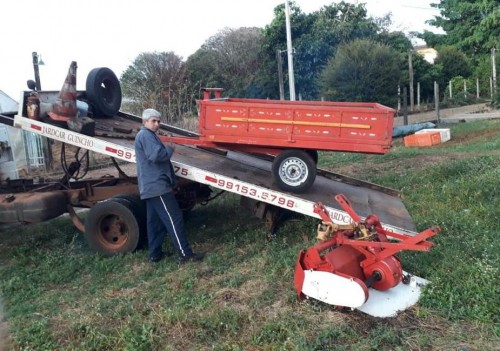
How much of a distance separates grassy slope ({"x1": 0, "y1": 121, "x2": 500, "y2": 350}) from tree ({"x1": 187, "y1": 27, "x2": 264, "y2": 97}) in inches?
716

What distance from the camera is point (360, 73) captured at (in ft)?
79.9

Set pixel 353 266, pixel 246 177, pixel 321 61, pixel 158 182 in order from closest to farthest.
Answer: pixel 353 266, pixel 158 182, pixel 246 177, pixel 321 61

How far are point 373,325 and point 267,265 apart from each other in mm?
1641

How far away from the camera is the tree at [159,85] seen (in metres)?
17.9

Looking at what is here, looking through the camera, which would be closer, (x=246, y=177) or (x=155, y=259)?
(x=155, y=259)

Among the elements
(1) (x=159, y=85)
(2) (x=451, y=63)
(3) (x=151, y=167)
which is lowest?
(3) (x=151, y=167)

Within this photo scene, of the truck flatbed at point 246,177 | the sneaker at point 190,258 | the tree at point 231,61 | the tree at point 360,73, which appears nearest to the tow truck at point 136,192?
the truck flatbed at point 246,177

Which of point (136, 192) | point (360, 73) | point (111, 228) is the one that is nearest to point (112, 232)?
point (111, 228)

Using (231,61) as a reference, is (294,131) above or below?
below

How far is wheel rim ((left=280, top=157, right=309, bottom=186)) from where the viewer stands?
6508 mm

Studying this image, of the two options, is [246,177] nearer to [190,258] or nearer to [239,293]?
[190,258]

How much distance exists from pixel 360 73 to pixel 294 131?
62.0ft

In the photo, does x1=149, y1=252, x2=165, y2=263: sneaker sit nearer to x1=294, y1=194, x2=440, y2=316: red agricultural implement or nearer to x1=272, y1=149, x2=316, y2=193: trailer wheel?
x1=272, y1=149, x2=316, y2=193: trailer wheel

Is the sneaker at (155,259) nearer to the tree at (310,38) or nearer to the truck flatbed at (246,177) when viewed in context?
the truck flatbed at (246,177)
